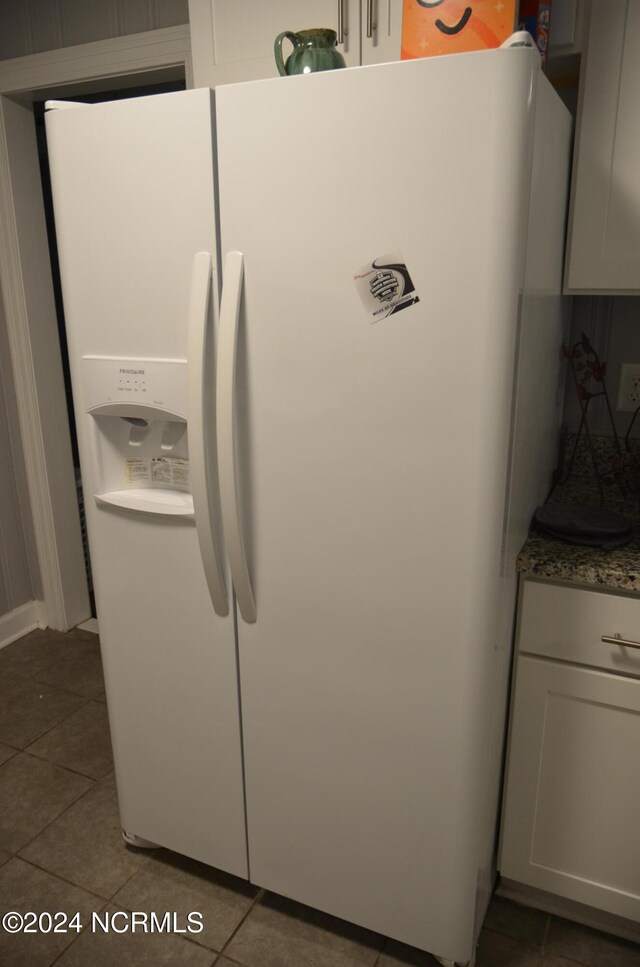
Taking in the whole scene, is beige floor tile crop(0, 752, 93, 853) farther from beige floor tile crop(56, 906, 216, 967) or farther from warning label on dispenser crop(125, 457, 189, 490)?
warning label on dispenser crop(125, 457, 189, 490)

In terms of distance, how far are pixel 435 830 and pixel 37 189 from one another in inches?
97.1

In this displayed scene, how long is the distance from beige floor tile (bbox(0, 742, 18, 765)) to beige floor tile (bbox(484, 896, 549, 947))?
153cm

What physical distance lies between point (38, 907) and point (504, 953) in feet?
3.68

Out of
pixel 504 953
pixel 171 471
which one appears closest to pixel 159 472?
pixel 171 471

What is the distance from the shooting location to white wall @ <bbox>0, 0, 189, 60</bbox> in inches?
Result: 84.3

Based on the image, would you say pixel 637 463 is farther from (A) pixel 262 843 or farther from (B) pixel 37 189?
(B) pixel 37 189

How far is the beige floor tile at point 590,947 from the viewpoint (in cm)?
162

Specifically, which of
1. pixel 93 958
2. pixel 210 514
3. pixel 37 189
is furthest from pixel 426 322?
pixel 37 189

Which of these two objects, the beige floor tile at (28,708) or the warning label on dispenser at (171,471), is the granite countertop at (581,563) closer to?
the warning label on dispenser at (171,471)

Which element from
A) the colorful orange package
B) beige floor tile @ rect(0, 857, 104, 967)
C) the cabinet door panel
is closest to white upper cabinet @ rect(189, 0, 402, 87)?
the colorful orange package

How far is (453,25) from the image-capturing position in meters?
1.29

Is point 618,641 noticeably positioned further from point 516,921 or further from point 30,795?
point 30,795

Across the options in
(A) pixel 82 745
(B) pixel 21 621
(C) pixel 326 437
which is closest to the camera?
(C) pixel 326 437

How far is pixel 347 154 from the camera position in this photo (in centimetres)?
117
